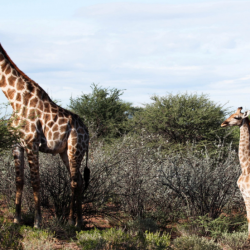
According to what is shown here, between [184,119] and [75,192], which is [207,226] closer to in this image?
[75,192]

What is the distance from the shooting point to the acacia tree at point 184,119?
14.6m

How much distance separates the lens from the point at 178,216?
7969 millimetres

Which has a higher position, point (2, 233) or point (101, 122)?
point (101, 122)

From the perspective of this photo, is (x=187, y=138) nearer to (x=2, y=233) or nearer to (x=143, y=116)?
(x=143, y=116)

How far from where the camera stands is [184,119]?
1453 centimetres

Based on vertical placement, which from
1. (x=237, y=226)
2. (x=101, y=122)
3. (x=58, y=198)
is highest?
(x=101, y=122)

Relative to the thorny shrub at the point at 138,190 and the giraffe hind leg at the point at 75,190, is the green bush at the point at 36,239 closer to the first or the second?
the giraffe hind leg at the point at 75,190

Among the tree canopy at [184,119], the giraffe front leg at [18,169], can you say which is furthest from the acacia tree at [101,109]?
the giraffe front leg at [18,169]

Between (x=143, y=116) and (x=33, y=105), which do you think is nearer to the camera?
(x=33, y=105)

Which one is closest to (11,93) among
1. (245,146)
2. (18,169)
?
(18,169)

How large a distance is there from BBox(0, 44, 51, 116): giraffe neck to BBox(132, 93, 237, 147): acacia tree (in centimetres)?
844

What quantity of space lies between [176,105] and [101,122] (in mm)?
4550

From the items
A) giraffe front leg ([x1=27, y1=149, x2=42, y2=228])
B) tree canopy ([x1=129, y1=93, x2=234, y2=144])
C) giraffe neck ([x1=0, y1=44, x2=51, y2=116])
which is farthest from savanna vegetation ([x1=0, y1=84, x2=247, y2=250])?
tree canopy ([x1=129, y1=93, x2=234, y2=144])

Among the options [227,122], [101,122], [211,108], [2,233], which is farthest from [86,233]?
[101,122]
